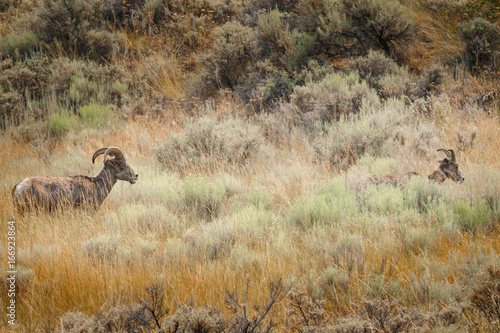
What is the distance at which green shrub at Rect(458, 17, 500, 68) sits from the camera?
1016 cm

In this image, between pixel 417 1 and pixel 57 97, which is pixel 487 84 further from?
pixel 57 97

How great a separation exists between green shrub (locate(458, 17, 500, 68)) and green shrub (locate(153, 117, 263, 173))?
6684mm

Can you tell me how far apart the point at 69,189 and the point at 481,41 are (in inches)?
410

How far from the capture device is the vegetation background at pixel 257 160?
299 cm

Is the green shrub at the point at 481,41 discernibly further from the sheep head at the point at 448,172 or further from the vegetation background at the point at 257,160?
the sheep head at the point at 448,172

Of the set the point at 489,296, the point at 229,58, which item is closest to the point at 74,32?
the point at 229,58

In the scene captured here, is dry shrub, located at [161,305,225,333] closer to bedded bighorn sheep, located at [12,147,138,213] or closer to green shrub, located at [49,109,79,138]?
bedded bighorn sheep, located at [12,147,138,213]

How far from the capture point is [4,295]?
3.33 metres


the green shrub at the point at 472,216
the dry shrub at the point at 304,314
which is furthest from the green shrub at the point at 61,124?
the green shrub at the point at 472,216

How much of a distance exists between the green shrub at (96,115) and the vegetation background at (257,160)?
48 mm

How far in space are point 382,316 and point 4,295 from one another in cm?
309

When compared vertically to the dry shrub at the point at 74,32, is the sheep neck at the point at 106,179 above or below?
below

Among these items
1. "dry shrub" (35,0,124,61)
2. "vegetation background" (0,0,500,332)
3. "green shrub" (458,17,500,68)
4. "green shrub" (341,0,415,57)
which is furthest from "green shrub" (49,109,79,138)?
"green shrub" (458,17,500,68)

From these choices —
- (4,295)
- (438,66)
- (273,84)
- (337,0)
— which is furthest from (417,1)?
(4,295)
